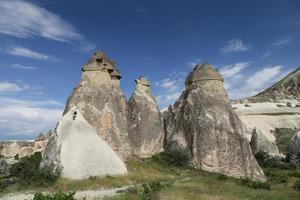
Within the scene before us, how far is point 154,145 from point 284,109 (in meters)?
40.2

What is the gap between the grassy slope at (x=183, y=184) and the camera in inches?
600

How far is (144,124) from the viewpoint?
92.0 feet

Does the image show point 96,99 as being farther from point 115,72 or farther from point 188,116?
point 188,116

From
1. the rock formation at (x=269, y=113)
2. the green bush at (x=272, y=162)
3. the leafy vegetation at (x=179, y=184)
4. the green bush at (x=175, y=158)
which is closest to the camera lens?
Result: the leafy vegetation at (x=179, y=184)

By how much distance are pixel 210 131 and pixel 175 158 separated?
9.25 ft

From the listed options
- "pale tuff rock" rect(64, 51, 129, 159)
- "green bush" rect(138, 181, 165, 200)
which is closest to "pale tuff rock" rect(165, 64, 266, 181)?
"pale tuff rock" rect(64, 51, 129, 159)

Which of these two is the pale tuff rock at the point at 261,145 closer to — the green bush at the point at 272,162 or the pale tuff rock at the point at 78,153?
the green bush at the point at 272,162

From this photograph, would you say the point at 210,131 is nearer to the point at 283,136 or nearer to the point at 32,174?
the point at 32,174

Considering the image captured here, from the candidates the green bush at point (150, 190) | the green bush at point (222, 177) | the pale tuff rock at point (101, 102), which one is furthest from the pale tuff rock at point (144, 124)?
the green bush at point (150, 190)

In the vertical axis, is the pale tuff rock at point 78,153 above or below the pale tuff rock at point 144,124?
below

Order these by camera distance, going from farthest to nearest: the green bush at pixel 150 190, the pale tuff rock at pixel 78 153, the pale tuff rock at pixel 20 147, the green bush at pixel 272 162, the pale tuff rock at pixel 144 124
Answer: the pale tuff rock at pixel 20 147 < the green bush at pixel 272 162 < the pale tuff rock at pixel 144 124 < the pale tuff rock at pixel 78 153 < the green bush at pixel 150 190

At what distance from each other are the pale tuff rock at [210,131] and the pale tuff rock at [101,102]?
13.0 feet

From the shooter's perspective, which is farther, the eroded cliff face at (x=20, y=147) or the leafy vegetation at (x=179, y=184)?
the eroded cliff face at (x=20, y=147)

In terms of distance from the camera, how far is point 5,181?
18.3m
